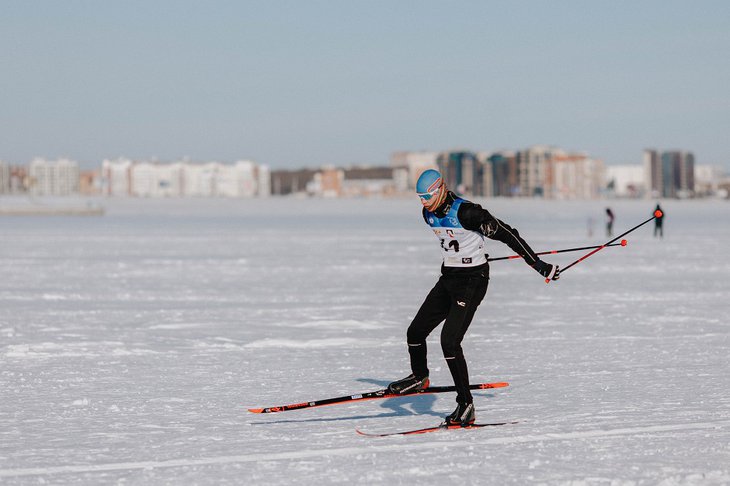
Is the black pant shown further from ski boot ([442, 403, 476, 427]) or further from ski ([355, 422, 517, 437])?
ski ([355, 422, 517, 437])

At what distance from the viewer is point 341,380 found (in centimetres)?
866

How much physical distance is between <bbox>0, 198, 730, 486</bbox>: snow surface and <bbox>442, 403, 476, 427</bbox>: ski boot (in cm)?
8

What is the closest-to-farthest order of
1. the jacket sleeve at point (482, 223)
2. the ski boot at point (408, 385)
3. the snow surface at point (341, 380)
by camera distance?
the snow surface at point (341, 380) < the jacket sleeve at point (482, 223) < the ski boot at point (408, 385)

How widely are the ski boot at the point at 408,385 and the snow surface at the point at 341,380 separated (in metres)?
0.21

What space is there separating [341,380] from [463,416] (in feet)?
7.14

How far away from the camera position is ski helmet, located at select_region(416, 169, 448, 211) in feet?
21.1

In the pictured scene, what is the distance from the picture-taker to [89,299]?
1560 cm

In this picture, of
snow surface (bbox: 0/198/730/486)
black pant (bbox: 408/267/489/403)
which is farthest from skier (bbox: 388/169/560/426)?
snow surface (bbox: 0/198/730/486)

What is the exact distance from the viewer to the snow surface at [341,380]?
18.8ft

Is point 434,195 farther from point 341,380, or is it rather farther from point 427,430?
point 341,380

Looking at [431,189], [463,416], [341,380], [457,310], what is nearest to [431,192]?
[431,189]

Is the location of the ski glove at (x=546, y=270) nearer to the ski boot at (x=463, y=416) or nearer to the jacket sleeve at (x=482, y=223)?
the jacket sleeve at (x=482, y=223)

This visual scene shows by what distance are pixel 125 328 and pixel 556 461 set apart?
292 inches

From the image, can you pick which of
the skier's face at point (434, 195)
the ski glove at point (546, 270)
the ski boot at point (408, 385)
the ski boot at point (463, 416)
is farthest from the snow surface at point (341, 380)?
the skier's face at point (434, 195)
